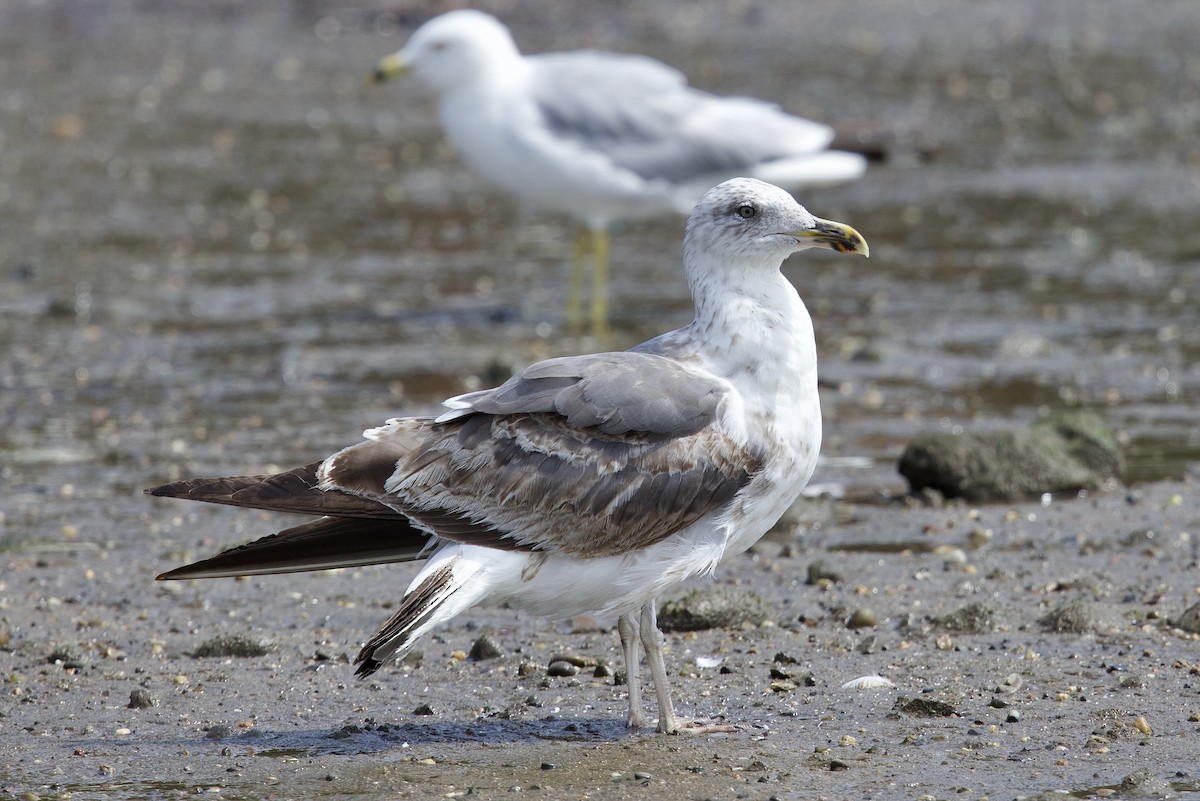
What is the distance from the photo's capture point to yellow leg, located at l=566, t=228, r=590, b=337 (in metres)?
9.82

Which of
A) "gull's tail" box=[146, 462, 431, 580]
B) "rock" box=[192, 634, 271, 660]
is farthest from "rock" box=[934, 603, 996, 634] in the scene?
"rock" box=[192, 634, 271, 660]

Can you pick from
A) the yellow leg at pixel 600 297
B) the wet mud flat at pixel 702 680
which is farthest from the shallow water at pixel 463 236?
the wet mud flat at pixel 702 680

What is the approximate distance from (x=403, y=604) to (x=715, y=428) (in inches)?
36.5

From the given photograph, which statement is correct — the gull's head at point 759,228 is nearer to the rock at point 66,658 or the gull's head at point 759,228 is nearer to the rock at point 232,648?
the rock at point 232,648

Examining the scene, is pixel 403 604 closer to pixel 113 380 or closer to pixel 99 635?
pixel 99 635

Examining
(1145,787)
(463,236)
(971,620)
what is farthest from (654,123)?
(1145,787)

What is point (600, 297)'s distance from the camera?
991cm

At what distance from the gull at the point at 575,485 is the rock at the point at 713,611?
84 centimetres

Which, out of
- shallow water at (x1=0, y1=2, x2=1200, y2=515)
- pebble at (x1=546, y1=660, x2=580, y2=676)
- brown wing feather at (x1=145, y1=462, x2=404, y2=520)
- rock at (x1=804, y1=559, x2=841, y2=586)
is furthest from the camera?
shallow water at (x1=0, y1=2, x2=1200, y2=515)

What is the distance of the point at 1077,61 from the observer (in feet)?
55.1

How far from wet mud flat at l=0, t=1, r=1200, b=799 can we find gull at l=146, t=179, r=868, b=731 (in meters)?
0.47

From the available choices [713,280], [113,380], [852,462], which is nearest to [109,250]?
[113,380]

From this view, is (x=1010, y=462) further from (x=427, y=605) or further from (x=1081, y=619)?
(x=427, y=605)

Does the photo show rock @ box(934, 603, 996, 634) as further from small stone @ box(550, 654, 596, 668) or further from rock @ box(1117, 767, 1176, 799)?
rock @ box(1117, 767, 1176, 799)
